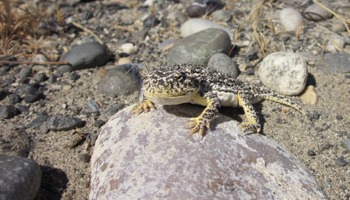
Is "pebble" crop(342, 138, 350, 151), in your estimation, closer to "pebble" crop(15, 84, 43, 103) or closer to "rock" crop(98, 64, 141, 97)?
"rock" crop(98, 64, 141, 97)

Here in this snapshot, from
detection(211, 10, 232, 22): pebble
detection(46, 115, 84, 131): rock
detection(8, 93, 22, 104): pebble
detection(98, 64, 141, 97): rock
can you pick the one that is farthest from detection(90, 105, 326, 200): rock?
detection(211, 10, 232, 22): pebble

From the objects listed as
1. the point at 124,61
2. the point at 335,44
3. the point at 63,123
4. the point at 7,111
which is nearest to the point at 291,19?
the point at 335,44

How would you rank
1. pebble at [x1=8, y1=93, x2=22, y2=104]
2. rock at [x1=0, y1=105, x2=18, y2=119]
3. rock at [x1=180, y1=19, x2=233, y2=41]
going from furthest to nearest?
rock at [x1=180, y1=19, x2=233, y2=41]
pebble at [x1=8, y1=93, x2=22, y2=104]
rock at [x1=0, y1=105, x2=18, y2=119]

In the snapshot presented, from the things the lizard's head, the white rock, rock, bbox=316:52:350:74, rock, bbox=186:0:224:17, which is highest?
the lizard's head

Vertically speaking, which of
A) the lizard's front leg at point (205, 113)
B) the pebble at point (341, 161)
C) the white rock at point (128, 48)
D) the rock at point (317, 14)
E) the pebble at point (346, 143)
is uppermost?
the lizard's front leg at point (205, 113)

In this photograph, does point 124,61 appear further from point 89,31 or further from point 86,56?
point 89,31

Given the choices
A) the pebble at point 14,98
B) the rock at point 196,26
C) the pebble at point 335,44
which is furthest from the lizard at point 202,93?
the pebble at point 14,98

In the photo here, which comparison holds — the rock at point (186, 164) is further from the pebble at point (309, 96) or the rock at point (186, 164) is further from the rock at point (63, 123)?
the pebble at point (309, 96)
